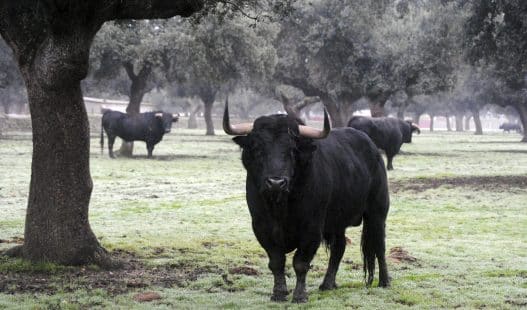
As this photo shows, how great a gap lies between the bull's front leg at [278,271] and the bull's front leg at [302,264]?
123 mm

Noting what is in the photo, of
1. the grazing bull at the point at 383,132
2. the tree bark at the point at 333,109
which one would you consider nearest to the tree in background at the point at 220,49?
the grazing bull at the point at 383,132

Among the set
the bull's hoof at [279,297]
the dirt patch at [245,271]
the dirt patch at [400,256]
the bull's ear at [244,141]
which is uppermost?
the bull's ear at [244,141]

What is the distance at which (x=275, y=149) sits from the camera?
250 inches

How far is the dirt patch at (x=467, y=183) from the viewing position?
740 inches

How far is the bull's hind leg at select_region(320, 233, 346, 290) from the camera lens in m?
7.54

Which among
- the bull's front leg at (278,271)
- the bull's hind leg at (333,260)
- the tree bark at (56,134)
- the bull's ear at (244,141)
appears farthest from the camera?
the tree bark at (56,134)

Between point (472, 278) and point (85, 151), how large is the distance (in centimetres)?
493

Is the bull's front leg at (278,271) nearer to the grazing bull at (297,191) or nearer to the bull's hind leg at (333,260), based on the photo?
the grazing bull at (297,191)

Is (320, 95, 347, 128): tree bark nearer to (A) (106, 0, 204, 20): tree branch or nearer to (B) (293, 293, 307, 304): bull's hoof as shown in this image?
(A) (106, 0, 204, 20): tree branch

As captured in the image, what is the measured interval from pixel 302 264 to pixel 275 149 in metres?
1.19

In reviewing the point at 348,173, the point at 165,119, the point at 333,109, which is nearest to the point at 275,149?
the point at 348,173

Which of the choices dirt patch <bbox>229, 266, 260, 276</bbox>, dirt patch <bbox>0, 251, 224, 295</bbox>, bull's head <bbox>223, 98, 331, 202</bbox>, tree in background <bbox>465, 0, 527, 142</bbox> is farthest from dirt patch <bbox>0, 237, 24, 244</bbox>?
tree in background <bbox>465, 0, 527, 142</bbox>

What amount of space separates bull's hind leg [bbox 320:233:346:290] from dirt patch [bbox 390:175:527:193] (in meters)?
10.7

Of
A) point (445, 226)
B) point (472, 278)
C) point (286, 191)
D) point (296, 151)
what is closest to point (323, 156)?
point (296, 151)
